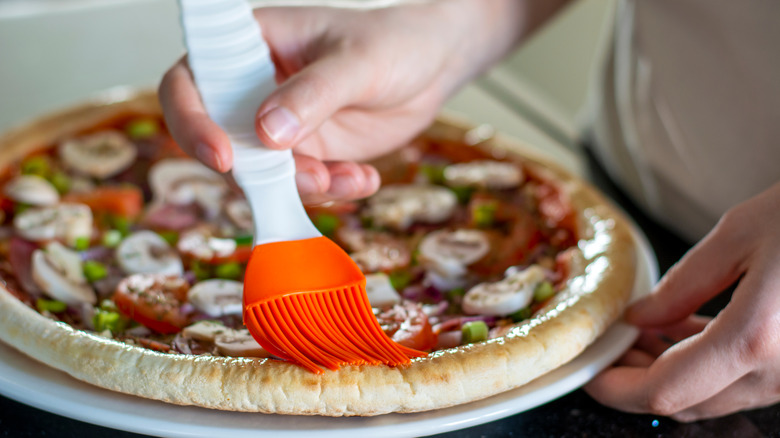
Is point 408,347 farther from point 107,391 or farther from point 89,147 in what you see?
point 89,147

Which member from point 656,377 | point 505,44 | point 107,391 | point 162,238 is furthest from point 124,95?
point 656,377

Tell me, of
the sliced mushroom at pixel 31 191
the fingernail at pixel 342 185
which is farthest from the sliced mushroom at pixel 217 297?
the sliced mushroom at pixel 31 191

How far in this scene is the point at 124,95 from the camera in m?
1.97

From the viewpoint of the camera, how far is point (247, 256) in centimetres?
140

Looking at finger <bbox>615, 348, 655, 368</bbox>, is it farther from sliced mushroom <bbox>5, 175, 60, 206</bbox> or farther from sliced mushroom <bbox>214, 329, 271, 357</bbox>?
sliced mushroom <bbox>5, 175, 60, 206</bbox>

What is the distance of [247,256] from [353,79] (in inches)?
16.8

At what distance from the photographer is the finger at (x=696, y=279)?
1021 millimetres

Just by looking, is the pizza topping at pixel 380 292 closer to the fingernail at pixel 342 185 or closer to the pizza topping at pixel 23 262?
the fingernail at pixel 342 185

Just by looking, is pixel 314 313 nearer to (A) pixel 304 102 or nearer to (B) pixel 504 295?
(A) pixel 304 102

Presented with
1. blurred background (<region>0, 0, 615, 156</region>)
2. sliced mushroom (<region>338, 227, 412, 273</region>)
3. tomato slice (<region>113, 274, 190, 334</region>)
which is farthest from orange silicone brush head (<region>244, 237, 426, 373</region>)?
blurred background (<region>0, 0, 615, 156</region>)

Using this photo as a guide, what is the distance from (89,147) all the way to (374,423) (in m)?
1.21

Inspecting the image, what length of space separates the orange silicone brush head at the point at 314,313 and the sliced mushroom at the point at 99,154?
0.91 meters

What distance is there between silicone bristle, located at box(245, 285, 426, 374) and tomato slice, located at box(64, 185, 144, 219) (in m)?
0.79

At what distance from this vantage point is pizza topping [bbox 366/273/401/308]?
3.88 feet
